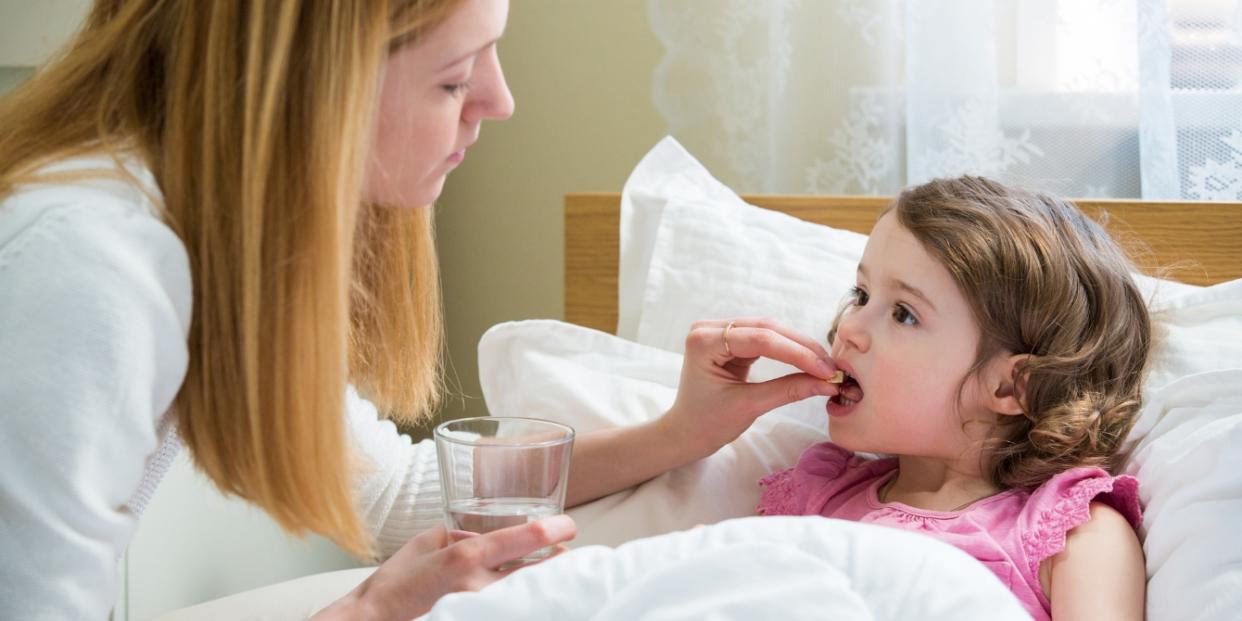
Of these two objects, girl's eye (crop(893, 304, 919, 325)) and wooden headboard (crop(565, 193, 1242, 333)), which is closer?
girl's eye (crop(893, 304, 919, 325))

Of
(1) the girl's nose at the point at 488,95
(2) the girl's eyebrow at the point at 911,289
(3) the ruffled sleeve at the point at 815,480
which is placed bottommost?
(3) the ruffled sleeve at the point at 815,480

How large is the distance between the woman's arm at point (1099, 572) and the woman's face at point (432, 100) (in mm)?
618

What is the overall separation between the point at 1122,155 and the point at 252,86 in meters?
1.27

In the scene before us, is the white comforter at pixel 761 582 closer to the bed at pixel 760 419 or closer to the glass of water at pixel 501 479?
the bed at pixel 760 419

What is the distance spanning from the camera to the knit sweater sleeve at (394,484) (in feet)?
4.18

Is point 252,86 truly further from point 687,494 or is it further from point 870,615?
point 687,494

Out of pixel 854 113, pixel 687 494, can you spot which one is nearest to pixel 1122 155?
pixel 854 113

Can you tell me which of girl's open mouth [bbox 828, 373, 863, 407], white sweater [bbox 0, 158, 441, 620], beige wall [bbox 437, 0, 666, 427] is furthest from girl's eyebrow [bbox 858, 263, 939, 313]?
beige wall [bbox 437, 0, 666, 427]

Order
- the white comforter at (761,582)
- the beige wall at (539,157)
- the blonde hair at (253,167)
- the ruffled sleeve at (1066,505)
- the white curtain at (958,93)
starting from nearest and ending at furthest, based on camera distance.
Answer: the white comforter at (761,582) → the blonde hair at (253,167) → the ruffled sleeve at (1066,505) → the white curtain at (958,93) → the beige wall at (539,157)

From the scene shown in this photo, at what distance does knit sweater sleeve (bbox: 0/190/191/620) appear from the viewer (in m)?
0.71

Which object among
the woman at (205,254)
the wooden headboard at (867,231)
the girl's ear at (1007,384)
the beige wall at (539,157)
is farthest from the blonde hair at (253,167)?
the beige wall at (539,157)

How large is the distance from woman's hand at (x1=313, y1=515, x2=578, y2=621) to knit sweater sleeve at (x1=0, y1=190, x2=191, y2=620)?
0.24m

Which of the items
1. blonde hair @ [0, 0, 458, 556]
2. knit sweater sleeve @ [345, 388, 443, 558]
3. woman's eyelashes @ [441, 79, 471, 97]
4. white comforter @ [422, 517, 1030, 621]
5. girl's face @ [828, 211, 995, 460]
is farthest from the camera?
knit sweater sleeve @ [345, 388, 443, 558]

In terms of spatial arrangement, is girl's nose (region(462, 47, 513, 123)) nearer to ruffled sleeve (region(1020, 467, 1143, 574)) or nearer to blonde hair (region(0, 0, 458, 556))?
blonde hair (region(0, 0, 458, 556))
